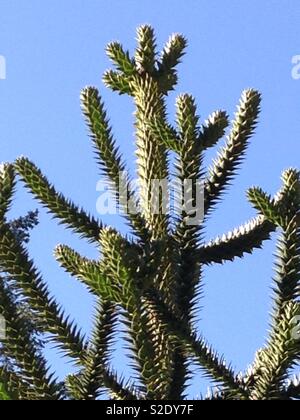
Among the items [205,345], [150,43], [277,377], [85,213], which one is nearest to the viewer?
[277,377]

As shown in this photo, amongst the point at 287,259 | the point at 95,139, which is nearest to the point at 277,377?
the point at 287,259

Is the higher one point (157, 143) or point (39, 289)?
point (157, 143)

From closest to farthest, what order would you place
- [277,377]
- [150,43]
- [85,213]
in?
[277,377]
[85,213]
[150,43]

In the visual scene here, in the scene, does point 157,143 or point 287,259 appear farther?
point 157,143

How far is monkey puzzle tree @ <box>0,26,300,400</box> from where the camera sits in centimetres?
377

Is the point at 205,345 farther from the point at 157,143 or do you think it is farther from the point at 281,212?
the point at 157,143

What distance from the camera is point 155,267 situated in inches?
154

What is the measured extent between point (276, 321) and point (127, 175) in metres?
1.24

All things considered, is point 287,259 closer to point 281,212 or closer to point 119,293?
point 281,212

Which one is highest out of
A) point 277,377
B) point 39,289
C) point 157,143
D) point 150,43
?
point 150,43

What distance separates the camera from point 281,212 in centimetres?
405

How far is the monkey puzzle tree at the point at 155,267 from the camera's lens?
3.77 meters

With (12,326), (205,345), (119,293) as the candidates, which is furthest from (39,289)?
(205,345)

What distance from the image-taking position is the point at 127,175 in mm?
4652
